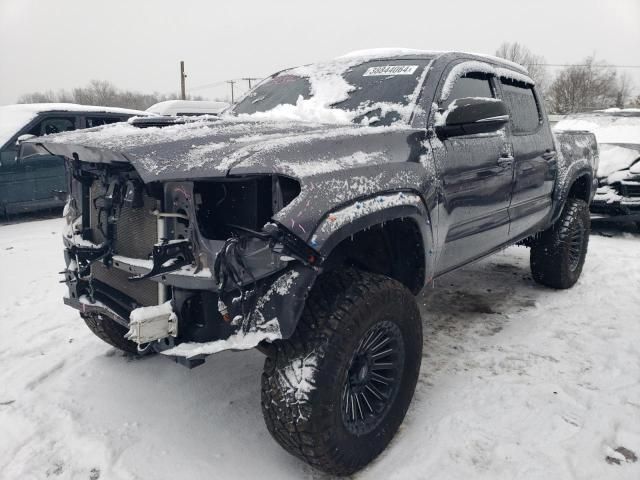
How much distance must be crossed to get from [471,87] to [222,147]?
6.21 feet

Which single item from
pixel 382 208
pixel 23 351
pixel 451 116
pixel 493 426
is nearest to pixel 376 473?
pixel 493 426

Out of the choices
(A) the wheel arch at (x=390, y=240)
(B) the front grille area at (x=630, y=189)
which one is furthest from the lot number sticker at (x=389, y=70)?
(B) the front grille area at (x=630, y=189)

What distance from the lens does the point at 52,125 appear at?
7.70 m

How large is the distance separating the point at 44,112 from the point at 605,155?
8.13 metres

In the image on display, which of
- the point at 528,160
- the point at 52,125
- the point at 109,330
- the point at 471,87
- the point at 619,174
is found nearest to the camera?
the point at 109,330

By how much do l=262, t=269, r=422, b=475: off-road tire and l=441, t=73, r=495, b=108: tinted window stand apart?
4.31 feet

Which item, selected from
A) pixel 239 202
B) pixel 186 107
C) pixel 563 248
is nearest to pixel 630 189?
pixel 563 248

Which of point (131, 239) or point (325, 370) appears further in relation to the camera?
A: point (131, 239)

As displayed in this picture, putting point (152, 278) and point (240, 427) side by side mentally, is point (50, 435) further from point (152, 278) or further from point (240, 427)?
point (152, 278)

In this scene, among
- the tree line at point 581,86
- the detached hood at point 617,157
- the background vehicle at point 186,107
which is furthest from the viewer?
the tree line at point 581,86

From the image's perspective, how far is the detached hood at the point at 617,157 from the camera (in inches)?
281

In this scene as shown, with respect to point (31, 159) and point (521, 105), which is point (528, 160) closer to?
point (521, 105)

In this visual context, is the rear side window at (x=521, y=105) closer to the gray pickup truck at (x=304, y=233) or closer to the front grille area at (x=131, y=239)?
the gray pickup truck at (x=304, y=233)

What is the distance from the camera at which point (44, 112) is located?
24.6 feet
